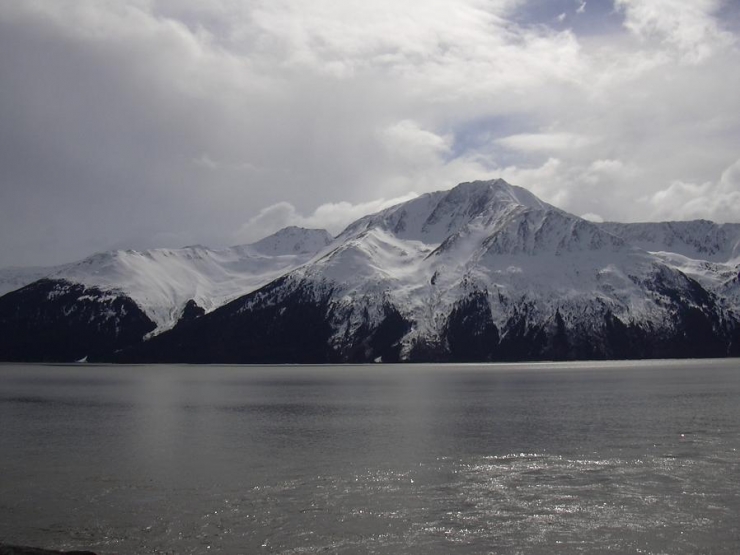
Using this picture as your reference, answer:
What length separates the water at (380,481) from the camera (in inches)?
1467

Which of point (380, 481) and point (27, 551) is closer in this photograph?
point (27, 551)

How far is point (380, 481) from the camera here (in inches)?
1967

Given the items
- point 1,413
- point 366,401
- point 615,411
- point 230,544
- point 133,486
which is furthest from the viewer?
point 366,401

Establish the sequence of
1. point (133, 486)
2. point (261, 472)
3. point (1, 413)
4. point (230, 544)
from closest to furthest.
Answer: point (230, 544) → point (133, 486) → point (261, 472) → point (1, 413)

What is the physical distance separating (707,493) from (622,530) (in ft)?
31.6

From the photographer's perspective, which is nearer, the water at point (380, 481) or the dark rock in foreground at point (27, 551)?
the dark rock in foreground at point (27, 551)

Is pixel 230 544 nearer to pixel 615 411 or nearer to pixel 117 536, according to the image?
pixel 117 536

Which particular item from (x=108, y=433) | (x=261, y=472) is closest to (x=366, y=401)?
(x=108, y=433)

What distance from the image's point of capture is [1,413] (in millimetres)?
99625

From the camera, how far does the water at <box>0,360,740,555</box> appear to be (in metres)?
37.2

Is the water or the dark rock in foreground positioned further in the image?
the water

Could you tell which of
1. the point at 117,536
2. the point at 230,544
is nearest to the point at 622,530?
the point at 230,544

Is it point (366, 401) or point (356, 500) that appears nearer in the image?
point (356, 500)

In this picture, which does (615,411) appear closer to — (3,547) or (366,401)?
(366,401)
